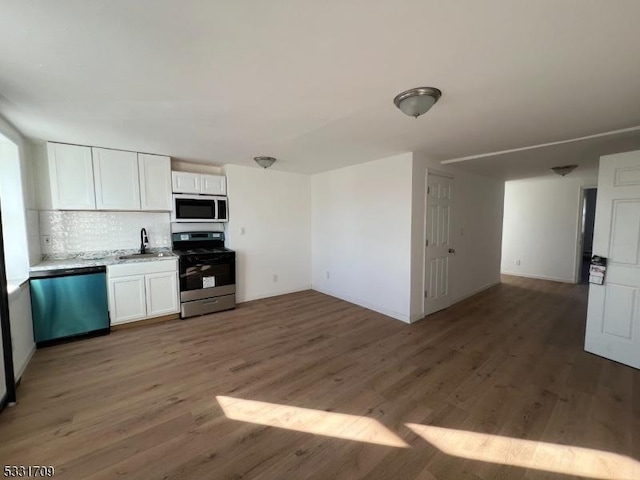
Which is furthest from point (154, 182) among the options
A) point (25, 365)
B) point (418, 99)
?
point (418, 99)

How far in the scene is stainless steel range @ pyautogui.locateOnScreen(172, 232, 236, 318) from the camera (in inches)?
147

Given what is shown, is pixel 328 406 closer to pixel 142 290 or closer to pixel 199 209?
pixel 142 290

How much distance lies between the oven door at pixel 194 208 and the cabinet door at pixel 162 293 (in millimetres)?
874

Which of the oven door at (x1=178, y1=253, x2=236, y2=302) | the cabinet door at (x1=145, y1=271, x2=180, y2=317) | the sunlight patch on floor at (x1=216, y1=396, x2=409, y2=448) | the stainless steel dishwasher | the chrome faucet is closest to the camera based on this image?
the sunlight patch on floor at (x1=216, y1=396, x2=409, y2=448)

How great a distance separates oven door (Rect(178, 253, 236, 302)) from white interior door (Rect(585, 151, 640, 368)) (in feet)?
15.0

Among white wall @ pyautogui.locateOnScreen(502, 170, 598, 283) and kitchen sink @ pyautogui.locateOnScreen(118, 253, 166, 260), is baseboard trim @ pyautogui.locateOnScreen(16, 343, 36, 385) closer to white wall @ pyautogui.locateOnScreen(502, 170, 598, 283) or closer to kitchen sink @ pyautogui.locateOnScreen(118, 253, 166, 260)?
kitchen sink @ pyautogui.locateOnScreen(118, 253, 166, 260)

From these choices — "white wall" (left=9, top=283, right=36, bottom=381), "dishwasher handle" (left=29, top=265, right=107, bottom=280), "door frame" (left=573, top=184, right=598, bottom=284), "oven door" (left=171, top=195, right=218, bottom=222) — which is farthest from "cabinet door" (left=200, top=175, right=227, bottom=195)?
"door frame" (left=573, top=184, right=598, bottom=284)

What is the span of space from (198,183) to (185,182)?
185mm

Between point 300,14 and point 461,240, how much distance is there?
14.3 ft

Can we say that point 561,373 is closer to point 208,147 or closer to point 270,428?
point 270,428

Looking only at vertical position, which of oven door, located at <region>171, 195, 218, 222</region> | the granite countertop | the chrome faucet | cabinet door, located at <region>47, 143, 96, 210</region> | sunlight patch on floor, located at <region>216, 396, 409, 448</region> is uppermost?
cabinet door, located at <region>47, 143, 96, 210</region>

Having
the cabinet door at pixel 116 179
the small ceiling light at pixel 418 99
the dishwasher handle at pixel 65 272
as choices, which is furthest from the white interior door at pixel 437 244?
the dishwasher handle at pixel 65 272

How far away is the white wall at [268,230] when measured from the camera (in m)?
4.44

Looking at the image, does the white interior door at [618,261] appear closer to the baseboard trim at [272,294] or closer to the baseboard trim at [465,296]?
the baseboard trim at [465,296]
